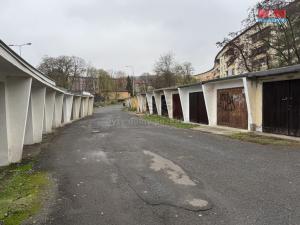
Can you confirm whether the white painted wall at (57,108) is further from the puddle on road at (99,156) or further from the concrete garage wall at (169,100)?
the puddle on road at (99,156)

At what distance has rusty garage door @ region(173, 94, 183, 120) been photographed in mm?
24108

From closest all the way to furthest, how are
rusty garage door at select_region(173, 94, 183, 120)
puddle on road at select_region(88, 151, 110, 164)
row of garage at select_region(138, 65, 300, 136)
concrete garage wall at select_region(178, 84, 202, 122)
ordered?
1. puddle on road at select_region(88, 151, 110, 164)
2. row of garage at select_region(138, 65, 300, 136)
3. concrete garage wall at select_region(178, 84, 202, 122)
4. rusty garage door at select_region(173, 94, 183, 120)

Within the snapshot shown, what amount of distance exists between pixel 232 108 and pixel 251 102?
2.44 metres

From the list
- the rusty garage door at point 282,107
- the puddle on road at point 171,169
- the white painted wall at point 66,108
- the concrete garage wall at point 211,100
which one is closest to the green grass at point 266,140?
the rusty garage door at point 282,107

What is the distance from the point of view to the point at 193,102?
2078 cm

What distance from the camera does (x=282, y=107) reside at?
11.9m

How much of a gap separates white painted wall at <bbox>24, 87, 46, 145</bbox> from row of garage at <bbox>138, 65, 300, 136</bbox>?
9.29m

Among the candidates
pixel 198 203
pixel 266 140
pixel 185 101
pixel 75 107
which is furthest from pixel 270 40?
pixel 198 203

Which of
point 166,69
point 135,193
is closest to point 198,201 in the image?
point 135,193

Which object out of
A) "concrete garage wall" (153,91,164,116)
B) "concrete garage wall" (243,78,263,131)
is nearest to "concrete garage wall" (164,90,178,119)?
"concrete garage wall" (153,91,164,116)

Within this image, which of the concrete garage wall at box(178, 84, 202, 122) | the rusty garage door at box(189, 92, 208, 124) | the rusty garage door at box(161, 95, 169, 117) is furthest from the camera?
the rusty garage door at box(161, 95, 169, 117)

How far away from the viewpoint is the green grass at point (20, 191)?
4.39 meters

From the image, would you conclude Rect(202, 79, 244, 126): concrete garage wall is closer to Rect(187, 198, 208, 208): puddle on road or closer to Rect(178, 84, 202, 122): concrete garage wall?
Rect(178, 84, 202, 122): concrete garage wall

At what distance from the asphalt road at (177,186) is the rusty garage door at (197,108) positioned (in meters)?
9.57
